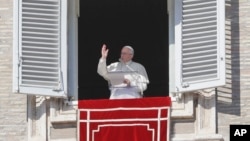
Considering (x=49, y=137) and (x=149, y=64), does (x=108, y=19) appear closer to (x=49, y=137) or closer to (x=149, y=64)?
(x=149, y=64)

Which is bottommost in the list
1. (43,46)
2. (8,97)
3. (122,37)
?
(8,97)

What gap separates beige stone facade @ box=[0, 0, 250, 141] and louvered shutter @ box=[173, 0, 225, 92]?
0.20 meters

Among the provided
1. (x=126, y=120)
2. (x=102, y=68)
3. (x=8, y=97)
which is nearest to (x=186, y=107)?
(x=126, y=120)

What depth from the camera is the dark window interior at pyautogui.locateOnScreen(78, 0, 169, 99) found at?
33000 mm

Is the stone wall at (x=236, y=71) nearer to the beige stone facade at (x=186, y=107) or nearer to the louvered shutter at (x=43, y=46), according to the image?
the beige stone facade at (x=186, y=107)

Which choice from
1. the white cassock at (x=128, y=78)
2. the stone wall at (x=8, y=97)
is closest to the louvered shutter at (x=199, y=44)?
the white cassock at (x=128, y=78)

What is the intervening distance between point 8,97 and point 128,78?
4.60ft

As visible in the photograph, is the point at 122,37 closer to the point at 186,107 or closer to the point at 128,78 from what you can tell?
the point at 128,78

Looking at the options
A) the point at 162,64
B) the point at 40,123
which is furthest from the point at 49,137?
the point at 162,64

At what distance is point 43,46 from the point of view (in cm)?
3192

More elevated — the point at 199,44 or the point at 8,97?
the point at 199,44

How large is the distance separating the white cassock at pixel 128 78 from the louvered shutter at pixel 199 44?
449 millimetres

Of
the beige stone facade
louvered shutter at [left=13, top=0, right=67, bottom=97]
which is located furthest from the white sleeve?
the beige stone facade

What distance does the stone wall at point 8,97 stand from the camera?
1249 inches
